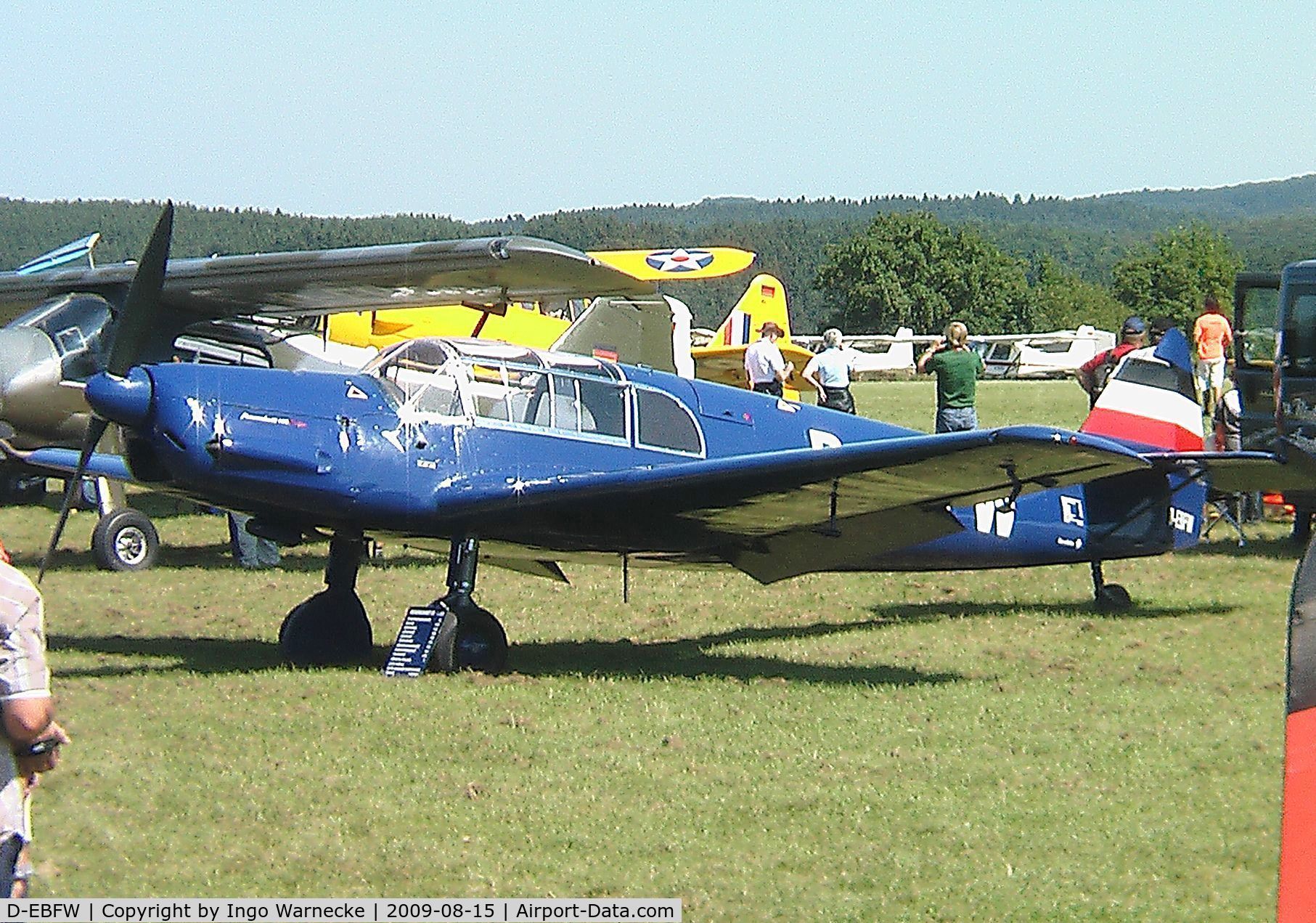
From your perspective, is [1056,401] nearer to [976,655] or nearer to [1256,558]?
[1256,558]

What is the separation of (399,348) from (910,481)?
2.88m

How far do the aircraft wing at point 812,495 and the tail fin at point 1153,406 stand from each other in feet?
8.44

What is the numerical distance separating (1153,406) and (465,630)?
521 centimetres

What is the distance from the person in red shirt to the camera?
14.9 meters

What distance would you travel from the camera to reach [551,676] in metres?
8.92

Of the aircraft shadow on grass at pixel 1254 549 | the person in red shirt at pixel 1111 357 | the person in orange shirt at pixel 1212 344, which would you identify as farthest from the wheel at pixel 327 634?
the person in orange shirt at pixel 1212 344

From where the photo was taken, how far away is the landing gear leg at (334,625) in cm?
931

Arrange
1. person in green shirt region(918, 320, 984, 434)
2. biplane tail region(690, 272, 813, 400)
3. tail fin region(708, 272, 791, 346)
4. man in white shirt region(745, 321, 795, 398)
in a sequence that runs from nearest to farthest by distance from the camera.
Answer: person in green shirt region(918, 320, 984, 434), man in white shirt region(745, 321, 795, 398), biplane tail region(690, 272, 813, 400), tail fin region(708, 272, 791, 346)

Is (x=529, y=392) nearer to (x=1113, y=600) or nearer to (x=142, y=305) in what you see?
(x=142, y=305)

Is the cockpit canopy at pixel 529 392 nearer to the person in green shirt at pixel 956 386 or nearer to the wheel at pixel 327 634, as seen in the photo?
the wheel at pixel 327 634

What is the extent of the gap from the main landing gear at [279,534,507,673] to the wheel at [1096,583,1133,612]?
172 inches

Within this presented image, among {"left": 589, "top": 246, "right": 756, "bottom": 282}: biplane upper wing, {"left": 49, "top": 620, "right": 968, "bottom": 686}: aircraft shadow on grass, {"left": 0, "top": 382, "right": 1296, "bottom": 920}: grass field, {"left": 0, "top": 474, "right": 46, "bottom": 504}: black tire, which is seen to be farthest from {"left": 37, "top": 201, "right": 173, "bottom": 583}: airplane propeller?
{"left": 589, "top": 246, "right": 756, "bottom": 282}: biplane upper wing

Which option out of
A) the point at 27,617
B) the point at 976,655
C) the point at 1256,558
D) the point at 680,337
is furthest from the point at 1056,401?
the point at 27,617

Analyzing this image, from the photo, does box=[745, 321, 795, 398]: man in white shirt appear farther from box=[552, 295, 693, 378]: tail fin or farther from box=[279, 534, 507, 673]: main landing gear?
box=[279, 534, 507, 673]: main landing gear
